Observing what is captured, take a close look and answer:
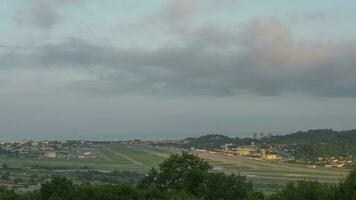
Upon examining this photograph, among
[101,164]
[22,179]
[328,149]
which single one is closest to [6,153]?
[101,164]

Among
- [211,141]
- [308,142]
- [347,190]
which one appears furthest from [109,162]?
[347,190]

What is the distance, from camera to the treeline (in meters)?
32.0

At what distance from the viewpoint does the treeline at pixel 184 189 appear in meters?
32.0

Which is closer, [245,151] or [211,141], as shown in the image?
[245,151]

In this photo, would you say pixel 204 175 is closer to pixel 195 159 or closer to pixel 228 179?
pixel 228 179

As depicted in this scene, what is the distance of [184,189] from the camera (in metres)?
37.4

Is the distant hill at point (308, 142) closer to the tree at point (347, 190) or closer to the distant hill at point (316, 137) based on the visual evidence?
the distant hill at point (316, 137)

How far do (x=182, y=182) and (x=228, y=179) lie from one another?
3.08m

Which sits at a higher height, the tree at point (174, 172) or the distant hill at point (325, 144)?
the distant hill at point (325, 144)

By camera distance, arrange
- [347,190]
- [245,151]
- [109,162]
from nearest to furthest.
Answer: [347,190] < [109,162] < [245,151]

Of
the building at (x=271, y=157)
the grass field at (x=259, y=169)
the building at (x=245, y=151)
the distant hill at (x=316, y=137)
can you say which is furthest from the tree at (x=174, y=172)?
the building at (x=245, y=151)

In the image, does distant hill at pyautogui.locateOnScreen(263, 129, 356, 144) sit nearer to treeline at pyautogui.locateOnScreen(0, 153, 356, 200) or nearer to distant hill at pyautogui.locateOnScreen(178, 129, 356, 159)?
distant hill at pyautogui.locateOnScreen(178, 129, 356, 159)

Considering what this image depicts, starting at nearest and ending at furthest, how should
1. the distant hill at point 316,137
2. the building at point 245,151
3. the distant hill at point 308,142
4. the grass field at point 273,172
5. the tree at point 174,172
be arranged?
the tree at point 174,172 < the grass field at point 273,172 < the distant hill at point 308,142 < the distant hill at point 316,137 < the building at point 245,151

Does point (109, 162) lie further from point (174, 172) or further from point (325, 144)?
point (174, 172)
